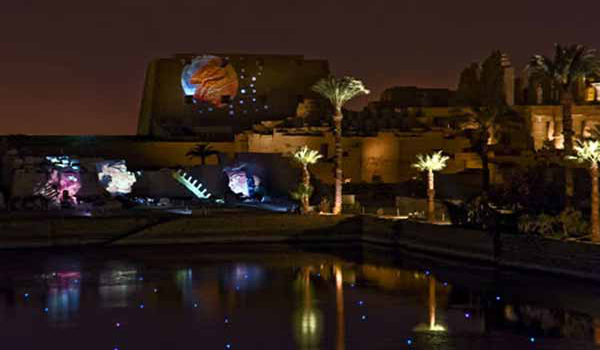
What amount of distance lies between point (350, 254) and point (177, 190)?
419 inches

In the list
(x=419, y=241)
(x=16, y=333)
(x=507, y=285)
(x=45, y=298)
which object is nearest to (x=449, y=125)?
(x=419, y=241)

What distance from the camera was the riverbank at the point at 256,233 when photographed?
1148 inches

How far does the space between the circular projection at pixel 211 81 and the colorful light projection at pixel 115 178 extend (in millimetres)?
14295

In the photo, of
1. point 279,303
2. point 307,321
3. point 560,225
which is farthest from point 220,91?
point 307,321

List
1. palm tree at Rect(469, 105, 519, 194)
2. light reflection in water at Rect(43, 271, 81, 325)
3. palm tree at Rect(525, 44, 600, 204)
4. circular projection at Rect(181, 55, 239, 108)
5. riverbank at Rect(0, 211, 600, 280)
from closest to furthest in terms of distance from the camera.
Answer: light reflection in water at Rect(43, 271, 81, 325), riverbank at Rect(0, 211, 600, 280), palm tree at Rect(525, 44, 600, 204), palm tree at Rect(469, 105, 519, 194), circular projection at Rect(181, 55, 239, 108)

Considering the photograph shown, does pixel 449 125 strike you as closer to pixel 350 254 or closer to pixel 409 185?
pixel 409 185

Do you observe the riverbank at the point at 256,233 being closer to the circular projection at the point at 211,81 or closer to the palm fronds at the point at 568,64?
the palm fronds at the point at 568,64

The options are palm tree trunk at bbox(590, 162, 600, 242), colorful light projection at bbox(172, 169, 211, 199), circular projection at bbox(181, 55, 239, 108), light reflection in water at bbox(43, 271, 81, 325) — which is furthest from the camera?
circular projection at bbox(181, 55, 239, 108)

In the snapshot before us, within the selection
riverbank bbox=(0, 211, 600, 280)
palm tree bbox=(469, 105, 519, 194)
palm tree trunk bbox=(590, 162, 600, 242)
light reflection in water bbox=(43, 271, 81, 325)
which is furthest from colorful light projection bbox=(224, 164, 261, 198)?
palm tree trunk bbox=(590, 162, 600, 242)

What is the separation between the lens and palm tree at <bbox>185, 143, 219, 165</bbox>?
4500 centimetres

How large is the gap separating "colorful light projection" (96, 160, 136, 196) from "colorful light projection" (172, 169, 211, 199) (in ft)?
5.70

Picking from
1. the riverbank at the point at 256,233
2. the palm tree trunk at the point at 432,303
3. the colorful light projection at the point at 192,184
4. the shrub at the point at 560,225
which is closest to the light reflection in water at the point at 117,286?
the riverbank at the point at 256,233

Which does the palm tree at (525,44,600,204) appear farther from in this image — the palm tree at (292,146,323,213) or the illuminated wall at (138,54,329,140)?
the illuminated wall at (138,54,329,140)

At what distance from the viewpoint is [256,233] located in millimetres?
33156
